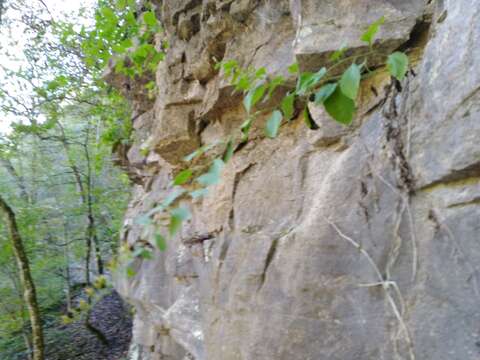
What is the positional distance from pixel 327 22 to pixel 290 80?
14.0 inches

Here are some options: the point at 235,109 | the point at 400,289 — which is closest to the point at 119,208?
the point at 235,109

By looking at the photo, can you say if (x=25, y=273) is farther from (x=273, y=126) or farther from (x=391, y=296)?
(x=273, y=126)

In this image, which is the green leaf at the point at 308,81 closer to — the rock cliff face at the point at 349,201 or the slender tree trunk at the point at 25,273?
the rock cliff face at the point at 349,201

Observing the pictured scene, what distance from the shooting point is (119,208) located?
7.97 metres

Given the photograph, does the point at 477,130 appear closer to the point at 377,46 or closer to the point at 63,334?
the point at 377,46

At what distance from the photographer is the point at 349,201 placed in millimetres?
1688

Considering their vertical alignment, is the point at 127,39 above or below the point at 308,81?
above

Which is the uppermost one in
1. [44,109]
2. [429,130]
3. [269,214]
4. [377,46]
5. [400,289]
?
[44,109]

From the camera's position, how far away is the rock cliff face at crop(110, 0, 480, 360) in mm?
1342

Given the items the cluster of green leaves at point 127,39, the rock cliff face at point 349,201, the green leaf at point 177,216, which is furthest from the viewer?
the cluster of green leaves at point 127,39

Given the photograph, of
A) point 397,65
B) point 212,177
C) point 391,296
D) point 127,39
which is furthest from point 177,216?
point 127,39

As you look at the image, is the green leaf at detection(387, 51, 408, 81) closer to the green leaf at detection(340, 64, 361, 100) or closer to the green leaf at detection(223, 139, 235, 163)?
the green leaf at detection(340, 64, 361, 100)

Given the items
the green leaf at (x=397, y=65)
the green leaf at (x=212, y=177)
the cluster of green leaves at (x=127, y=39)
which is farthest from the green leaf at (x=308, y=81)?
the cluster of green leaves at (x=127, y=39)

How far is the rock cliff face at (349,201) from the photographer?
52.8 inches
